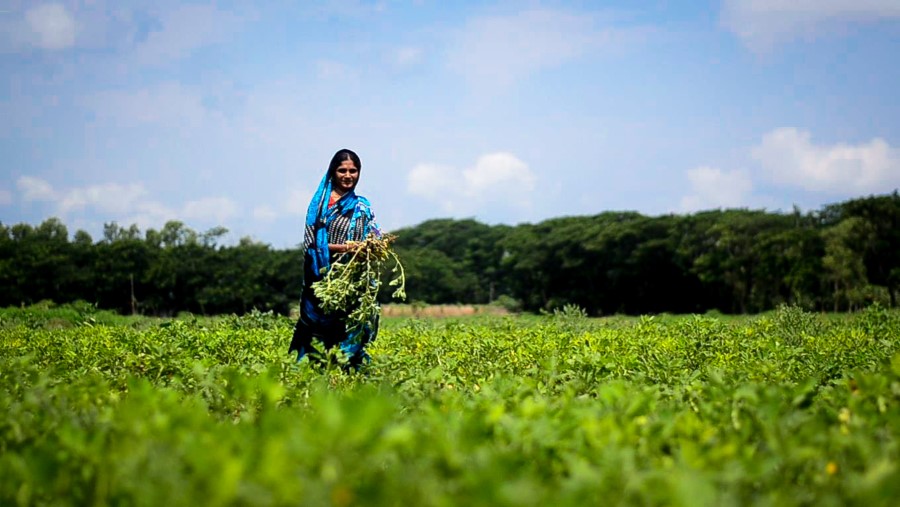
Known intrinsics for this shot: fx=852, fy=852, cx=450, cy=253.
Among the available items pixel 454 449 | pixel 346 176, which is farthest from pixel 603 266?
pixel 454 449

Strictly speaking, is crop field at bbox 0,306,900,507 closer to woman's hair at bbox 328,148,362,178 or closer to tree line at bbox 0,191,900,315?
woman's hair at bbox 328,148,362,178

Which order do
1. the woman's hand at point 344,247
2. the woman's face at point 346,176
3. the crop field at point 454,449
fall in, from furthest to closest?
the woman's face at point 346,176 → the woman's hand at point 344,247 → the crop field at point 454,449

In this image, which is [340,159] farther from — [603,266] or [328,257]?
[603,266]

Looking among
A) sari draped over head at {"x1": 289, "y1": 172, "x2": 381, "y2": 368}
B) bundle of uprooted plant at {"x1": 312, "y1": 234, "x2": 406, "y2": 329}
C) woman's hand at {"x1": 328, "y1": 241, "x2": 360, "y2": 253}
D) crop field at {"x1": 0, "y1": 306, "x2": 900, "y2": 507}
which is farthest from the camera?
sari draped over head at {"x1": 289, "y1": 172, "x2": 381, "y2": 368}

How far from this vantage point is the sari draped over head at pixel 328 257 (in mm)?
8637

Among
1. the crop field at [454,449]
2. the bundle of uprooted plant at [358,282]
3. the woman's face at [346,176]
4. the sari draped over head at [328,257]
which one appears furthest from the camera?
the woman's face at [346,176]

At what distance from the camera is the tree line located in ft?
153

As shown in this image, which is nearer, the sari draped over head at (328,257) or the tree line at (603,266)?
the sari draped over head at (328,257)

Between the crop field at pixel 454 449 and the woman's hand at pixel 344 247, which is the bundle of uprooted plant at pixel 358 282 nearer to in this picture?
the woman's hand at pixel 344 247

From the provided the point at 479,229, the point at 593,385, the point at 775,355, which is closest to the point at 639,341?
the point at 775,355

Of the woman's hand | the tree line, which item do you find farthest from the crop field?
the tree line

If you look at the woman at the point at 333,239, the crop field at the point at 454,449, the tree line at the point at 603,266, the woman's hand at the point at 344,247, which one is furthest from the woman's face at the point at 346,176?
the tree line at the point at 603,266

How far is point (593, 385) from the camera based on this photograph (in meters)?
6.38

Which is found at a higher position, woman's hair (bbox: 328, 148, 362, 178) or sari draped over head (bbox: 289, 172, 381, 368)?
woman's hair (bbox: 328, 148, 362, 178)
